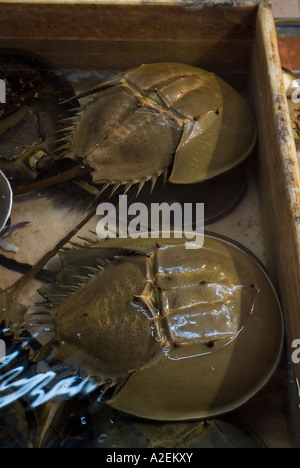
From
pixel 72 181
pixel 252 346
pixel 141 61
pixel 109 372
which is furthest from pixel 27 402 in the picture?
pixel 141 61

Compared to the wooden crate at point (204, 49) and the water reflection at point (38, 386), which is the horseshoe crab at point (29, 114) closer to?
the wooden crate at point (204, 49)

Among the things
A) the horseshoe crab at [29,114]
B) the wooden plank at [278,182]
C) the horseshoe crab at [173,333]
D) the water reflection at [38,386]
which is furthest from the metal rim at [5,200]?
the wooden plank at [278,182]

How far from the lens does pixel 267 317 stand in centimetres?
218

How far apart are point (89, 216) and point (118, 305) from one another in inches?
31.1

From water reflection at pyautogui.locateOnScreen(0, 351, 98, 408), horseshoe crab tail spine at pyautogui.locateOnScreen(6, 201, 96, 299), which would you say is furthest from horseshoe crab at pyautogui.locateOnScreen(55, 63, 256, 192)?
water reflection at pyautogui.locateOnScreen(0, 351, 98, 408)

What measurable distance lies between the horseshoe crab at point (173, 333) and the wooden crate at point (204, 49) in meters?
0.28

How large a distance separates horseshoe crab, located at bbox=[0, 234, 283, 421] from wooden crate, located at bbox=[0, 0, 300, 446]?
0.28 metres

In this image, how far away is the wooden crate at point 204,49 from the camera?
8.05 feet

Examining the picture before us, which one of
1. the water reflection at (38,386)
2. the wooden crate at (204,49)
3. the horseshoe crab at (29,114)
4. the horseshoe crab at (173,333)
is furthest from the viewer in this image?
the horseshoe crab at (29,114)

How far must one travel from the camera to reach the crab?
2594 mm

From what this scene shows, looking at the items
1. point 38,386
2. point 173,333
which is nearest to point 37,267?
point 38,386

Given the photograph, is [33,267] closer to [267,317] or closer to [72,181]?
[72,181]

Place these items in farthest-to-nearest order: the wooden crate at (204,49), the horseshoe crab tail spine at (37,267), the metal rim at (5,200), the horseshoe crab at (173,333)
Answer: the metal rim at (5,200) → the horseshoe crab tail spine at (37,267) → the wooden crate at (204,49) → the horseshoe crab at (173,333)

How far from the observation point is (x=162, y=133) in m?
2.59
